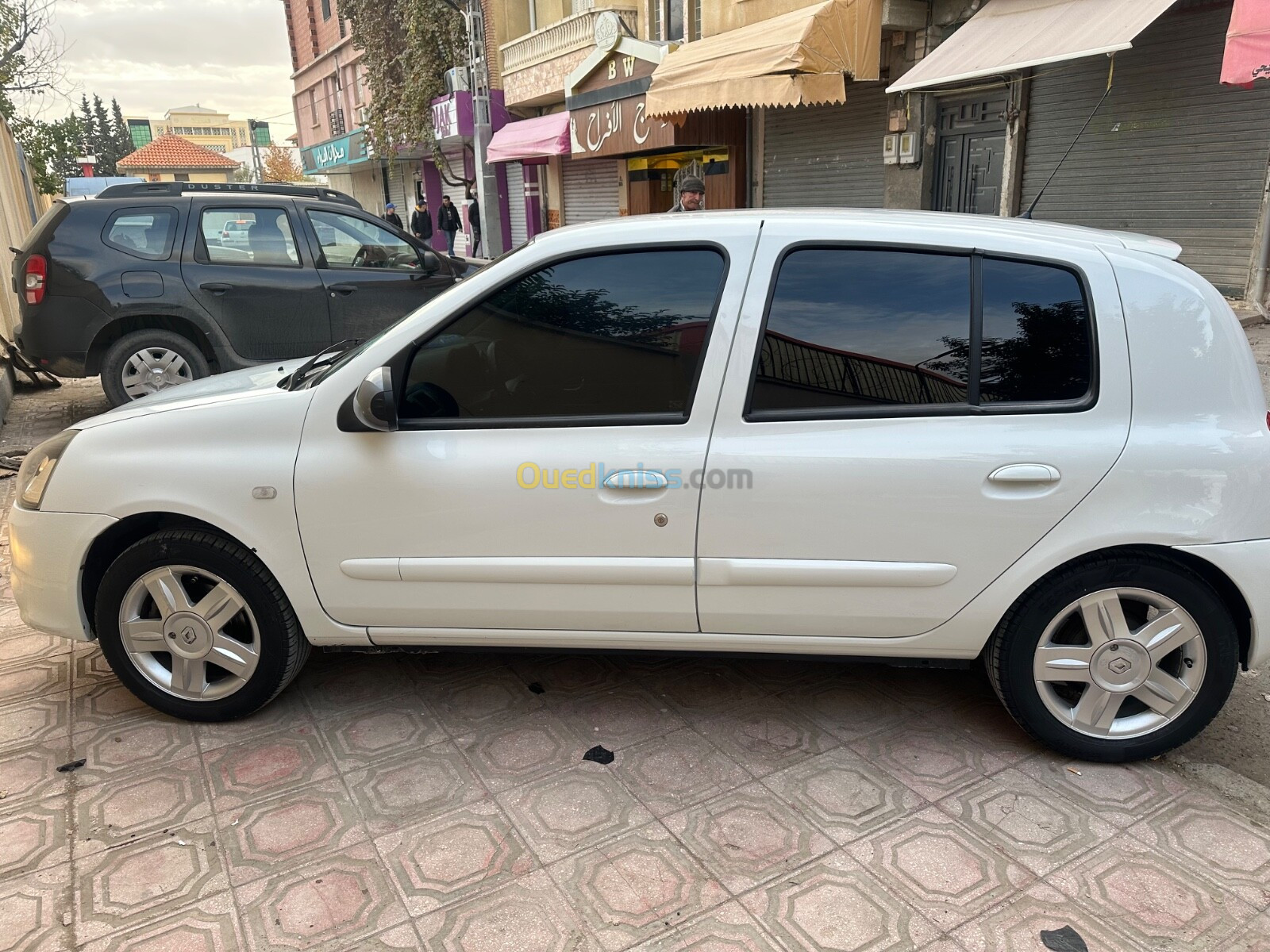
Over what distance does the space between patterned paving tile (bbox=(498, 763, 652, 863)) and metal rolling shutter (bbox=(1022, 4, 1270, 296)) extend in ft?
28.2

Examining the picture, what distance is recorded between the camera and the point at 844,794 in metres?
2.79

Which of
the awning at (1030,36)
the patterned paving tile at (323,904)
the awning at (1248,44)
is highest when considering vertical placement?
the awning at (1030,36)

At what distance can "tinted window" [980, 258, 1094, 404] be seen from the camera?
270cm

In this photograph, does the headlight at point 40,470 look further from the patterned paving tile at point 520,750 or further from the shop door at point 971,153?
the shop door at point 971,153

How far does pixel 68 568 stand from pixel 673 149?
16456 millimetres

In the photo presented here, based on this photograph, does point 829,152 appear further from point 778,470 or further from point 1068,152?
point 778,470

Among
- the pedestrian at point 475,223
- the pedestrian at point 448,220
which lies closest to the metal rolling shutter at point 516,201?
the pedestrian at point 475,223

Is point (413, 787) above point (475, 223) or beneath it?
beneath

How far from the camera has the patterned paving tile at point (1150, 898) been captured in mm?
2234

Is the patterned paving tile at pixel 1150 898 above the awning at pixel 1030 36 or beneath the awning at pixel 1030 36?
beneath

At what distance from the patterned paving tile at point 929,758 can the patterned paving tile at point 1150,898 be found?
42cm

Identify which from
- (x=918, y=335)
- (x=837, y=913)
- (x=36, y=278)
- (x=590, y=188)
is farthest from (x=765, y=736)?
(x=590, y=188)

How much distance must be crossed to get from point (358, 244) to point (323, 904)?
6.56 metres

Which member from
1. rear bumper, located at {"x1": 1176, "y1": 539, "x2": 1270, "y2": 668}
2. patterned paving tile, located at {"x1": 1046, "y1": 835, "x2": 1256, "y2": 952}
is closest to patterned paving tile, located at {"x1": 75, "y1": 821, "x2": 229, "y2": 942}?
patterned paving tile, located at {"x1": 1046, "y1": 835, "x2": 1256, "y2": 952}
